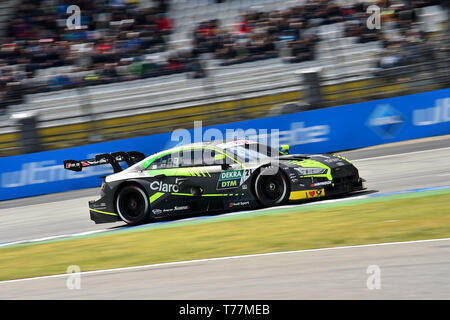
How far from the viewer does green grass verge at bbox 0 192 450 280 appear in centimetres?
759

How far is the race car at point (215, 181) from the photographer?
32.2ft

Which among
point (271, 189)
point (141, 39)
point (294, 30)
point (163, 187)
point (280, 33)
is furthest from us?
point (141, 39)

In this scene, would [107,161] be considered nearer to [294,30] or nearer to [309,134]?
[309,134]

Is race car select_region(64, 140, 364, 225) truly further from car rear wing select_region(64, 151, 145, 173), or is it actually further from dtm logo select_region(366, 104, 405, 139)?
dtm logo select_region(366, 104, 405, 139)

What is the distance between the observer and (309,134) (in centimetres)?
1664

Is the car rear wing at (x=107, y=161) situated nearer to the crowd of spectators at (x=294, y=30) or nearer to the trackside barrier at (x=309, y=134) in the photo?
the trackside barrier at (x=309, y=134)

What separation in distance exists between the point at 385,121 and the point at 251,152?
7266mm

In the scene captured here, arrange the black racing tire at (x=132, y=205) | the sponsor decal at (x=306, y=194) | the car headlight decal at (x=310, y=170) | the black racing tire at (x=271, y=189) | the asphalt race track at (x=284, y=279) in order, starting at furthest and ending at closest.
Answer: the black racing tire at (x=132, y=205) → the black racing tire at (x=271, y=189) → the sponsor decal at (x=306, y=194) → the car headlight decal at (x=310, y=170) → the asphalt race track at (x=284, y=279)

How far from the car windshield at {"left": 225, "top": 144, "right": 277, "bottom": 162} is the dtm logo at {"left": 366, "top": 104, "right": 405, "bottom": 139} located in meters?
6.76

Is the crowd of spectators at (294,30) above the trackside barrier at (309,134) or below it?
above

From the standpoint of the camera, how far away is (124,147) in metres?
17.2

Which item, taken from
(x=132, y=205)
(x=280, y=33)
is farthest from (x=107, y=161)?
(x=280, y=33)

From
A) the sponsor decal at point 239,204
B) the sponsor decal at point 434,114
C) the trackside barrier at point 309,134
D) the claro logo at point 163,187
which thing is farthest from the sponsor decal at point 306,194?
the sponsor decal at point 434,114

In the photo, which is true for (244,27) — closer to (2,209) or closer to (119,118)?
(119,118)
